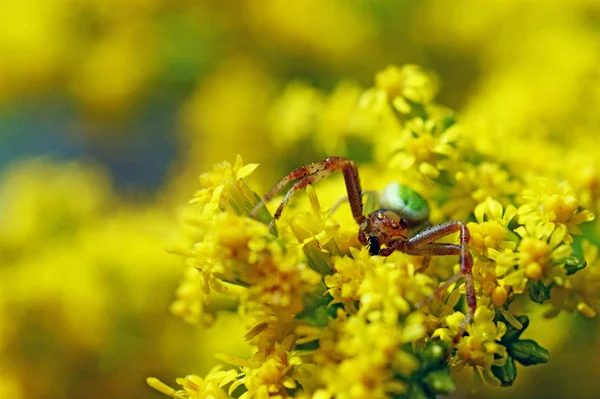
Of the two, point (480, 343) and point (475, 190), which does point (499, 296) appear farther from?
point (475, 190)

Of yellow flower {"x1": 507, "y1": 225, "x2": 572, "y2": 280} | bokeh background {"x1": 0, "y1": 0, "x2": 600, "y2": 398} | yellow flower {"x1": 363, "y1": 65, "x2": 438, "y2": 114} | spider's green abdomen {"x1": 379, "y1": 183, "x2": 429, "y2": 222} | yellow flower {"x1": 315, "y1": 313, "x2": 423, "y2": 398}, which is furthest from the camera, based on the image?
bokeh background {"x1": 0, "y1": 0, "x2": 600, "y2": 398}

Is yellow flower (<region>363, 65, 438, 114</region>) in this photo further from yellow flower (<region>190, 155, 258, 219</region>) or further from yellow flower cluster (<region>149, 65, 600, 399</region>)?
yellow flower (<region>190, 155, 258, 219</region>)

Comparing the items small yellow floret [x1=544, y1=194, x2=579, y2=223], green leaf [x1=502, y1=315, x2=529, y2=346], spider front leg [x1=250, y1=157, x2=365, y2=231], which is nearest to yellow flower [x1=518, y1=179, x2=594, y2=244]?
small yellow floret [x1=544, y1=194, x2=579, y2=223]

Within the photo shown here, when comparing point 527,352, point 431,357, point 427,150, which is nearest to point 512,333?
point 527,352

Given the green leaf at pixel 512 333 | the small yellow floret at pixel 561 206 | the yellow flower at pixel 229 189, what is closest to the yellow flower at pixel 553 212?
the small yellow floret at pixel 561 206

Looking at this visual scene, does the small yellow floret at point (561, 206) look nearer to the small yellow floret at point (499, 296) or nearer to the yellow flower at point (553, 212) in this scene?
the yellow flower at point (553, 212)

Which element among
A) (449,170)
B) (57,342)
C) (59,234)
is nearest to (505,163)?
(449,170)

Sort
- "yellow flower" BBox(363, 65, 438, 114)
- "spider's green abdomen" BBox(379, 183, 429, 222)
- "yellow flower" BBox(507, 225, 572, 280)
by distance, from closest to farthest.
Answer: "yellow flower" BBox(507, 225, 572, 280) < "spider's green abdomen" BBox(379, 183, 429, 222) < "yellow flower" BBox(363, 65, 438, 114)
